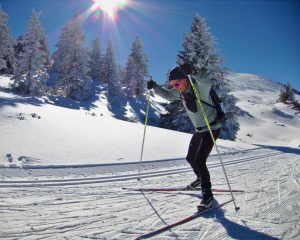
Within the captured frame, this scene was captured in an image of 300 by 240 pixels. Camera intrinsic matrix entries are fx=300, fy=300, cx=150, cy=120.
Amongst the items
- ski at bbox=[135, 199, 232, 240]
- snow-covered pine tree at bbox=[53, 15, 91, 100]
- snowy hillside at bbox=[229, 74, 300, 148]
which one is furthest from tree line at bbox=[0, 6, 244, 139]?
ski at bbox=[135, 199, 232, 240]

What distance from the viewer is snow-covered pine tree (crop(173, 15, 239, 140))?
27.2m

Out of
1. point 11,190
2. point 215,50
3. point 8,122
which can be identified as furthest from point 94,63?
point 11,190

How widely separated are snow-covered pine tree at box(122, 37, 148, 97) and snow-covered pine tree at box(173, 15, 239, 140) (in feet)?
102

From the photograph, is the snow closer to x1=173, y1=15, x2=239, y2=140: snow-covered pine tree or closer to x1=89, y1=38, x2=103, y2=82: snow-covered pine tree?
x1=173, y1=15, x2=239, y2=140: snow-covered pine tree

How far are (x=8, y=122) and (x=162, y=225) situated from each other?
8.11 m

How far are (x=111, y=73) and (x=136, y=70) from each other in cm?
603

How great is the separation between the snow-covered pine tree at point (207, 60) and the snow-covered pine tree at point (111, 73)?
2729cm

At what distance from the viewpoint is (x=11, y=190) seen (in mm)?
5418

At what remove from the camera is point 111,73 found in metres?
57.0

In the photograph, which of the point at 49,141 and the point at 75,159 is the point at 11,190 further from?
the point at 49,141

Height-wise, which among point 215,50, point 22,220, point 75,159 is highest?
point 215,50

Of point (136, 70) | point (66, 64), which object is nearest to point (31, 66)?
point (66, 64)

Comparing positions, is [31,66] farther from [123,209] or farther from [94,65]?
[123,209]

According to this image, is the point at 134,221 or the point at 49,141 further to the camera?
the point at 49,141
